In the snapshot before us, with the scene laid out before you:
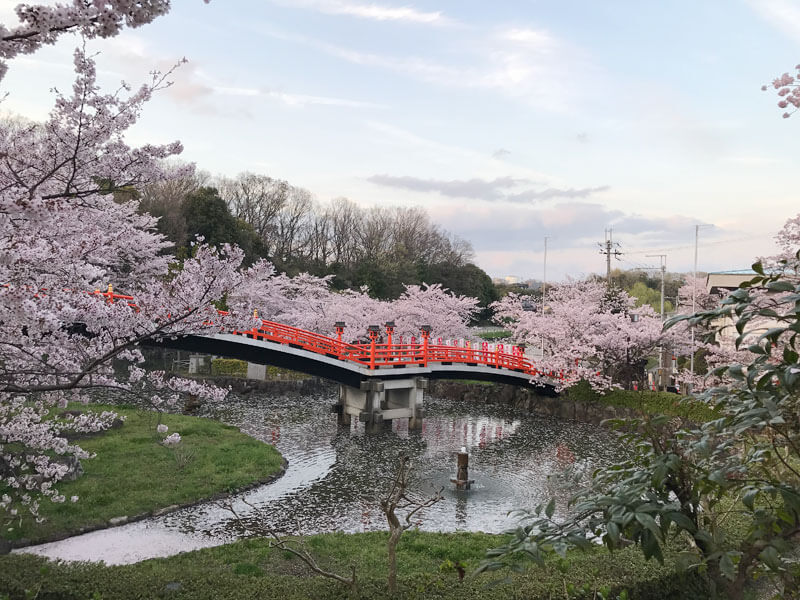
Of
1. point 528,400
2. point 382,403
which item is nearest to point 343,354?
point 382,403

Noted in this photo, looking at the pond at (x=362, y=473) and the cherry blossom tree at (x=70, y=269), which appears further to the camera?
the pond at (x=362, y=473)

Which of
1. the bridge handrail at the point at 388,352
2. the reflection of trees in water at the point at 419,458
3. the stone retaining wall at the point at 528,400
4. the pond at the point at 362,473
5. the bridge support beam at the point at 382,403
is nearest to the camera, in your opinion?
the pond at the point at 362,473

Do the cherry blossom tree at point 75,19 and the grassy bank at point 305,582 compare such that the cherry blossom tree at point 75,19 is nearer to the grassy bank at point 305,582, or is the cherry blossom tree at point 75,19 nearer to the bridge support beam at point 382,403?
the grassy bank at point 305,582

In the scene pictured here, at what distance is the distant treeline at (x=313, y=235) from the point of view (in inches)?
1624

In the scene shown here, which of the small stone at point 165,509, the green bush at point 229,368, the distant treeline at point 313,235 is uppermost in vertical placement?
the distant treeline at point 313,235

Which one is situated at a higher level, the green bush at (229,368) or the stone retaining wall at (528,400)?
the green bush at (229,368)

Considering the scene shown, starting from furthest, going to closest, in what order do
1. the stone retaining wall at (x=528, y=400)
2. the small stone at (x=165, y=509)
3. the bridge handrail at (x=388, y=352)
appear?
1. the stone retaining wall at (x=528, y=400)
2. the bridge handrail at (x=388, y=352)
3. the small stone at (x=165, y=509)

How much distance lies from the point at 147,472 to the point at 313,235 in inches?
1997

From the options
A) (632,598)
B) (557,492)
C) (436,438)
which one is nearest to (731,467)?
(632,598)

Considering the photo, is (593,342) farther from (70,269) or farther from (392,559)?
(70,269)

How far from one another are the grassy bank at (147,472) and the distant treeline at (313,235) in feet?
84.4

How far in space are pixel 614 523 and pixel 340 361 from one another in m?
17.8

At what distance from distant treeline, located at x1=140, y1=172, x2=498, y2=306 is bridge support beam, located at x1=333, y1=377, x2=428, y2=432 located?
77.0 feet

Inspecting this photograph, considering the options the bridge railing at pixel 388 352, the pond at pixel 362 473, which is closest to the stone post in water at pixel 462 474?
the pond at pixel 362 473
